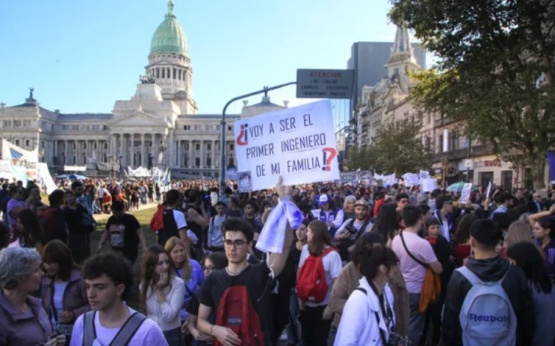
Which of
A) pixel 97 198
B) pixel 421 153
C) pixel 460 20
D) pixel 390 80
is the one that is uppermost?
pixel 390 80

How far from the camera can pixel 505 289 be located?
4.29m

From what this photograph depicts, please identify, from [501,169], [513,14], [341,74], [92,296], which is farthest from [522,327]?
[501,169]

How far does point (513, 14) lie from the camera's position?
2070cm

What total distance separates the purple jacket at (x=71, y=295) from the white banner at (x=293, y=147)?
1.85 meters

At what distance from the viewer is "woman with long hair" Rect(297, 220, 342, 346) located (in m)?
5.51

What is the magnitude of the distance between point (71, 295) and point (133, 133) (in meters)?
124

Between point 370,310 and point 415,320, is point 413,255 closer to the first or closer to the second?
point 415,320

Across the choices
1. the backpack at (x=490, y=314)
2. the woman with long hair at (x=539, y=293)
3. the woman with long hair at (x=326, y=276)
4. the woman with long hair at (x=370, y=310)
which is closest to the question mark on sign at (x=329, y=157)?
the woman with long hair at (x=326, y=276)

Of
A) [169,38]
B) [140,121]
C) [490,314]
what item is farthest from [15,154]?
[169,38]

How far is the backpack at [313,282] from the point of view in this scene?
541cm

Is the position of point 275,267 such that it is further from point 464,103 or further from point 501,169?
point 501,169

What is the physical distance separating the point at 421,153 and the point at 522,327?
40.0 m

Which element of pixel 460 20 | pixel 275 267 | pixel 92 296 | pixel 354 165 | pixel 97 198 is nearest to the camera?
pixel 92 296

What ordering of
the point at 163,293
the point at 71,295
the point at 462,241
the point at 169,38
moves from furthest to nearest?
the point at 169,38 < the point at 462,241 < the point at 163,293 < the point at 71,295
